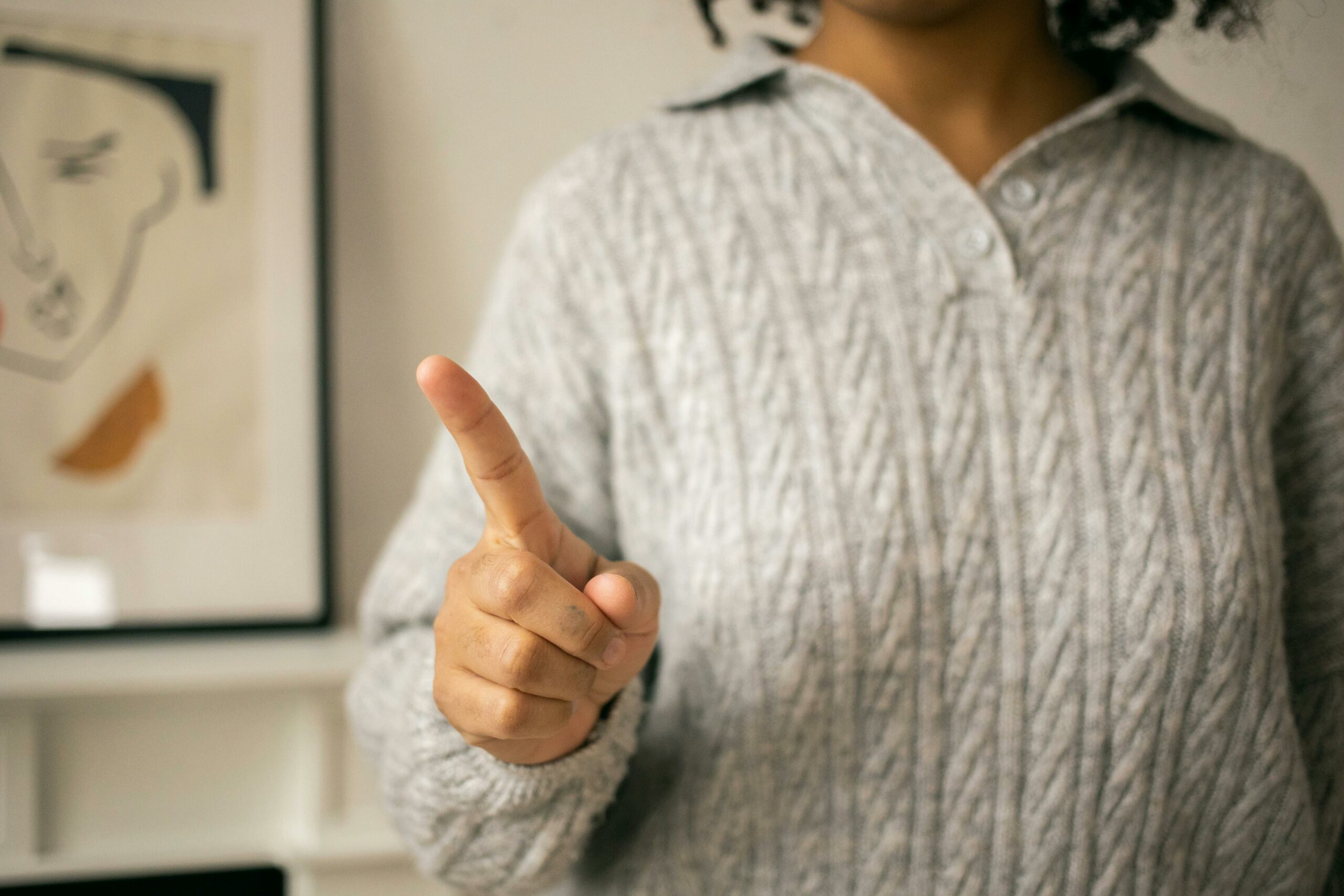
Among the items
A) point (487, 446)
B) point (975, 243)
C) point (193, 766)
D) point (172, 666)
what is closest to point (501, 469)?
point (487, 446)

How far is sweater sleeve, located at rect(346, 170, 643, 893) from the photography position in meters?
0.45

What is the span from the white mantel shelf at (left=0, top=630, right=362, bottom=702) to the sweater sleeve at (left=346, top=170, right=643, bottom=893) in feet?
1.37

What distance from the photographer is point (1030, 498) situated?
1.65 feet

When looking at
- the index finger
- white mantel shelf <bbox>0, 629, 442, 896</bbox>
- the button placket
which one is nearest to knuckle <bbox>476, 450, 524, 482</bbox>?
the index finger

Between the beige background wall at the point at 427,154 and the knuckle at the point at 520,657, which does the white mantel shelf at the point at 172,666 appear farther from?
the knuckle at the point at 520,657

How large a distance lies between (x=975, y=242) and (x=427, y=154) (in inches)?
29.8

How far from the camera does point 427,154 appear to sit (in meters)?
1.09

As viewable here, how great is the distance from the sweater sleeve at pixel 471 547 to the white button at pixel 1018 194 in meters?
0.25

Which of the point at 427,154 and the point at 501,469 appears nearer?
the point at 501,469

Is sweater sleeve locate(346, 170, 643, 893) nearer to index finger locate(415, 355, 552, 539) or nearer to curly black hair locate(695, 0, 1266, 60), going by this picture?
index finger locate(415, 355, 552, 539)

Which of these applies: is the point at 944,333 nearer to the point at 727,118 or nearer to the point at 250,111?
the point at 727,118

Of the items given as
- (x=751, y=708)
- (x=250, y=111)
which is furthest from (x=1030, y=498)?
(x=250, y=111)

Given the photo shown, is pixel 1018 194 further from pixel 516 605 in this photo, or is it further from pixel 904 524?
pixel 516 605

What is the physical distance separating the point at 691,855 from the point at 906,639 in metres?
0.17
